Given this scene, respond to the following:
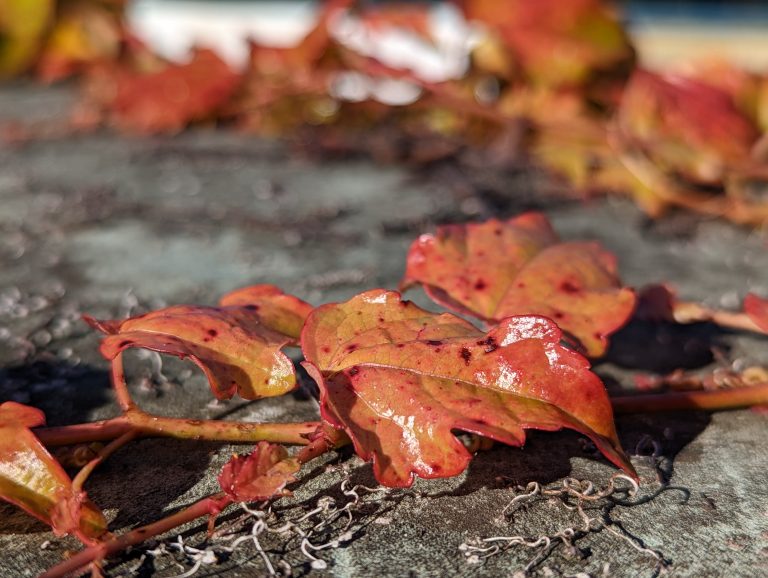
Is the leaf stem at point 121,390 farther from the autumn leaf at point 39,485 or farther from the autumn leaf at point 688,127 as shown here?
the autumn leaf at point 688,127

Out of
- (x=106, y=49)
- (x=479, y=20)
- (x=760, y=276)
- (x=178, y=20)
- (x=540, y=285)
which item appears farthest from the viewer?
(x=178, y=20)

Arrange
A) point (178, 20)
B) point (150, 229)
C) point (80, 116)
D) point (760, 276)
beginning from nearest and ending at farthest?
1. point (760, 276)
2. point (150, 229)
3. point (80, 116)
4. point (178, 20)

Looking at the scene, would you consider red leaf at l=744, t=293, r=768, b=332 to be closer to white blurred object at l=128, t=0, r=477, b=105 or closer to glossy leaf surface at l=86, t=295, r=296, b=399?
glossy leaf surface at l=86, t=295, r=296, b=399

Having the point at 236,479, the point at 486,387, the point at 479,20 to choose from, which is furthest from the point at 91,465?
the point at 479,20

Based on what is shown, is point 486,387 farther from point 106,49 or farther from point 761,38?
point 761,38

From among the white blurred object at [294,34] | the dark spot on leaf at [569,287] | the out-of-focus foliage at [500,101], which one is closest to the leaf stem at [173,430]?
the dark spot on leaf at [569,287]

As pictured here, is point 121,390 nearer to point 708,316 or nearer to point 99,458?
point 99,458

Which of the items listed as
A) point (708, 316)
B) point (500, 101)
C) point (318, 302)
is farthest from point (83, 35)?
point (708, 316)
